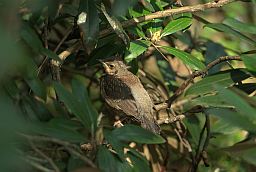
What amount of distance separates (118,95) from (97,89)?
2.98 ft

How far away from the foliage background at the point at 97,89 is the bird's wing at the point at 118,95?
14cm

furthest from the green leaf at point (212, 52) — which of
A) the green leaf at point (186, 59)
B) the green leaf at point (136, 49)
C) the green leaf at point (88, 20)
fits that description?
the green leaf at point (88, 20)

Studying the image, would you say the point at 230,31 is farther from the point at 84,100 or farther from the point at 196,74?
the point at 84,100

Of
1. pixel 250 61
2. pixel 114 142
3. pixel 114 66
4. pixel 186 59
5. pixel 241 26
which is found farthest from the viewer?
pixel 114 66

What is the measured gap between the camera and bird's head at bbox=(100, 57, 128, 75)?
3903 millimetres

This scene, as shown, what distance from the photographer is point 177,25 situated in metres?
3.11

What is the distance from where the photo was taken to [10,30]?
1.12 metres

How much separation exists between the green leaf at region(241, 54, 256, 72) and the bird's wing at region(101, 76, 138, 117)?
1.17m

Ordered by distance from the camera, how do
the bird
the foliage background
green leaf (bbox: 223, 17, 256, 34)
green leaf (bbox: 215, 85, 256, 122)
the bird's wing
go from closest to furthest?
the foliage background < green leaf (bbox: 215, 85, 256, 122) < green leaf (bbox: 223, 17, 256, 34) < the bird < the bird's wing

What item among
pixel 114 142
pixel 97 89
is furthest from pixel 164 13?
pixel 97 89

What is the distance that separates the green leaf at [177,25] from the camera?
10.2 feet

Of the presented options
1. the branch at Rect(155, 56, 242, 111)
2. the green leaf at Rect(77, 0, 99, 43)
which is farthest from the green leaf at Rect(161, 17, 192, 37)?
the green leaf at Rect(77, 0, 99, 43)

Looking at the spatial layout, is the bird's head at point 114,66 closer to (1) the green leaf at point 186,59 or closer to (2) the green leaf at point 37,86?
(1) the green leaf at point 186,59

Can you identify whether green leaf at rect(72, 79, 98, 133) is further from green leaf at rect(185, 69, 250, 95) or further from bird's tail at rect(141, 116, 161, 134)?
bird's tail at rect(141, 116, 161, 134)
